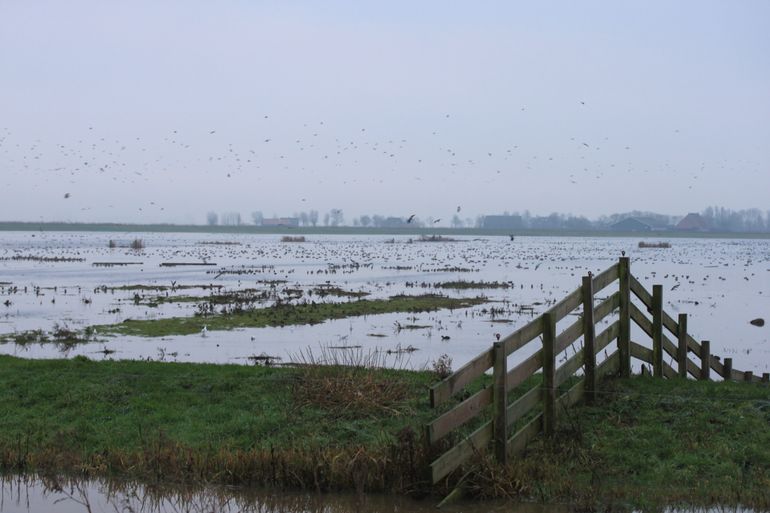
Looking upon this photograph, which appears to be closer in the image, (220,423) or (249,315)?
(220,423)

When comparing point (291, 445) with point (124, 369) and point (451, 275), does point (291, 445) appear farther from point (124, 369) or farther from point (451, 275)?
point (451, 275)

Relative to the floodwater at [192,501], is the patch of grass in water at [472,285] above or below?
above

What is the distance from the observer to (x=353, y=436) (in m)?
10.6

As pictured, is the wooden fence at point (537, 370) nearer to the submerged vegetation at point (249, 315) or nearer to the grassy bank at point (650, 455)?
the grassy bank at point (650, 455)

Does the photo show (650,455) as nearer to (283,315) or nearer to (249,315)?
(283,315)

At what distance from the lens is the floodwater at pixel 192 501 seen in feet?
28.4

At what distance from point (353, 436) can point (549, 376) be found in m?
2.63

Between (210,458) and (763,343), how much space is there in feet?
57.2

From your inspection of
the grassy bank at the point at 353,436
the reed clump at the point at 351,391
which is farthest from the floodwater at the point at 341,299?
the grassy bank at the point at 353,436

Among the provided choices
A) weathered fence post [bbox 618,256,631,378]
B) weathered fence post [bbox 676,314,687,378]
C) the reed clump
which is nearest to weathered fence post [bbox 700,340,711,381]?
weathered fence post [bbox 676,314,687,378]

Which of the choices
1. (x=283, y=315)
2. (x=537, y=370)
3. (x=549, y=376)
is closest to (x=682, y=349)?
(x=537, y=370)

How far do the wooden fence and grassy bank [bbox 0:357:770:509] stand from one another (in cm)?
27

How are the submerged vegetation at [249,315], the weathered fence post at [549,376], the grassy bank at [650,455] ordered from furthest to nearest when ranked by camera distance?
the submerged vegetation at [249,315], the weathered fence post at [549,376], the grassy bank at [650,455]

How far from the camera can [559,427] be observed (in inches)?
403
